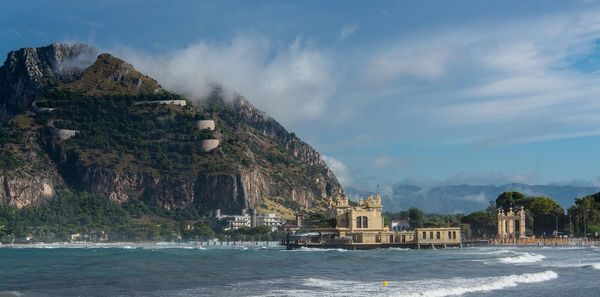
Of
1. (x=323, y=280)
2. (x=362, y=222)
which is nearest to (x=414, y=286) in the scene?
(x=323, y=280)

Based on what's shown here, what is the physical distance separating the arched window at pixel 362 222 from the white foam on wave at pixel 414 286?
7387cm

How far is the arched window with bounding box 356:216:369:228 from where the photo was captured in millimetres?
133375

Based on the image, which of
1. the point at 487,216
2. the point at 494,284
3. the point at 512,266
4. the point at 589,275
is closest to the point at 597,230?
the point at 487,216

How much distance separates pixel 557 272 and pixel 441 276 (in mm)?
9673

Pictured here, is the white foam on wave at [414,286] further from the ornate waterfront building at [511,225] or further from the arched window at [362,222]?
the ornate waterfront building at [511,225]

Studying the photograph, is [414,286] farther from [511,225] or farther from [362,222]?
[511,225]

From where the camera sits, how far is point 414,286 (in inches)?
2014

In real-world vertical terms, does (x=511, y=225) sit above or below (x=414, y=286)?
above

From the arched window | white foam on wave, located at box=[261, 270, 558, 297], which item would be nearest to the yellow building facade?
the arched window

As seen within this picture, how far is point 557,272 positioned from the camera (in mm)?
63656

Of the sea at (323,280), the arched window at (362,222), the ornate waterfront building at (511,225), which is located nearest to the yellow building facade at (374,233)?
the arched window at (362,222)

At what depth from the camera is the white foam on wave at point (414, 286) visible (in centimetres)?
4688

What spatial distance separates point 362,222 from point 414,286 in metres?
82.6

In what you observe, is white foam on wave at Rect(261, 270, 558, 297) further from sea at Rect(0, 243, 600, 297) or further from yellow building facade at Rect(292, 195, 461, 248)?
yellow building facade at Rect(292, 195, 461, 248)
